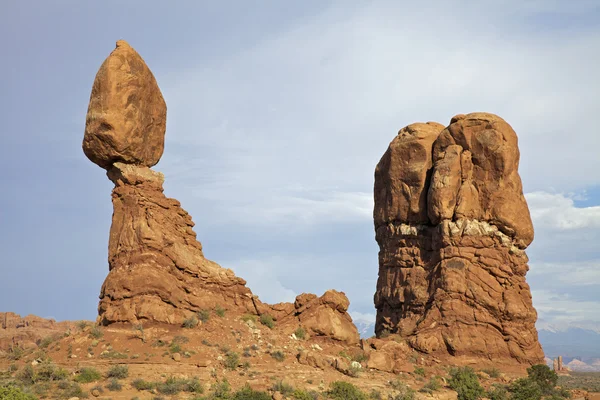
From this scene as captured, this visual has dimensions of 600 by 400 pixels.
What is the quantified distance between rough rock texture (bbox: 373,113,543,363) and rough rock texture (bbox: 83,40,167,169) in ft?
49.4

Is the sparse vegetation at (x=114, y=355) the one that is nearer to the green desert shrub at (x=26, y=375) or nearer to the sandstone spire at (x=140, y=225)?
the sandstone spire at (x=140, y=225)

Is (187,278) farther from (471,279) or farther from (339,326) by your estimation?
(471,279)

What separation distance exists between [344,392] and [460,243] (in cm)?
1294

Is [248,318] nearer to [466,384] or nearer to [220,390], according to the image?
[220,390]

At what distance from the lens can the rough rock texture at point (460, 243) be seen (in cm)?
3881

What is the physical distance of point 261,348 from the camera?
34188mm

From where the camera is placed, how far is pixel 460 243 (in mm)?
40281

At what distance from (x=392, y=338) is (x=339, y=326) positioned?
3.44m

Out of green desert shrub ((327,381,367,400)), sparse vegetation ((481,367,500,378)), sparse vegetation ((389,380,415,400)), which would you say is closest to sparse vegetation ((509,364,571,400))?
sparse vegetation ((481,367,500,378))

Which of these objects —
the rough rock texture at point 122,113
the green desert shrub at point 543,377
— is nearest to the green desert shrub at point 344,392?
the green desert shrub at point 543,377

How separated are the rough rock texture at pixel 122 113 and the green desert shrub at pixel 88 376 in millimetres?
10538

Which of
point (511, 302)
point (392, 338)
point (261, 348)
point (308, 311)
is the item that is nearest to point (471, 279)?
point (511, 302)

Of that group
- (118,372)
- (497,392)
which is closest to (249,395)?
(118,372)

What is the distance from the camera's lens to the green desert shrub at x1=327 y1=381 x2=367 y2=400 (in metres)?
30.3
